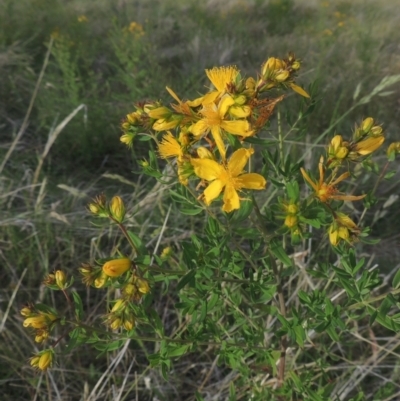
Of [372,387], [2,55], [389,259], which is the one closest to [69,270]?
[372,387]

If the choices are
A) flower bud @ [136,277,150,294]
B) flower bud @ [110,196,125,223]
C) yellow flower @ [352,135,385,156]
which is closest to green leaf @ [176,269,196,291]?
flower bud @ [136,277,150,294]

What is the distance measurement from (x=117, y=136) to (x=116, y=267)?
6.39ft

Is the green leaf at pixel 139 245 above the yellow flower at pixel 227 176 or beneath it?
beneath

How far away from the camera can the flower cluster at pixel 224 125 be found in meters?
0.81

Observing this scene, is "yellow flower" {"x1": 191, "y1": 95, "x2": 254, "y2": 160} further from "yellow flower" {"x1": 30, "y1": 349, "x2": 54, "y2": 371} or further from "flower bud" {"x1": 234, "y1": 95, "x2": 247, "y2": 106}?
"yellow flower" {"x1": 30, "y1": 349, "x2": 54, "y2": 371}

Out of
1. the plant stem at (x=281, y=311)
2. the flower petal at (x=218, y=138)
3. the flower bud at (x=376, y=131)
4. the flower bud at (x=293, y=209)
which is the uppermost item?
the flower petal at (x=218, y=138)

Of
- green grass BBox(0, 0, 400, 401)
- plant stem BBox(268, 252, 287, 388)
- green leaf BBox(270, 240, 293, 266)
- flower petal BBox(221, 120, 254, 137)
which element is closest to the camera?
flower petal BBox(221, 120, 254, 137)

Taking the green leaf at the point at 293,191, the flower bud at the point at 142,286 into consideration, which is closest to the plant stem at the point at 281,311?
the green leaf at the point at 293,191

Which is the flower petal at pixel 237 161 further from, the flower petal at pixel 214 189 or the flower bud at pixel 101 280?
the flower bud at pixel 101 280

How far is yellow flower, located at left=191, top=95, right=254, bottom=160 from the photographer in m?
0.80

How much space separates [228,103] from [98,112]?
1.92 metres

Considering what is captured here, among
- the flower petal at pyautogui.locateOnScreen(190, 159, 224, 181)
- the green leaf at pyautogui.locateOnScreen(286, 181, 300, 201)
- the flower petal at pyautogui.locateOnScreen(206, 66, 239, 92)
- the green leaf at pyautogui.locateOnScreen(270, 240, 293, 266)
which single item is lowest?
the green leaf at pyautogui.locateOnScreen(270, 240, 293, 266)

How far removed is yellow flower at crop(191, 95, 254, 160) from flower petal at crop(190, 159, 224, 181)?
25 millimetres

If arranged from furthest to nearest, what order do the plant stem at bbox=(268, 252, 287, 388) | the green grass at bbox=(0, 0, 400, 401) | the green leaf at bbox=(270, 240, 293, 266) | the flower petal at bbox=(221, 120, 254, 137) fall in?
1. the green grass at bbox=(0, 0, 400, 401)
2. the plant stem at bbox=(268, 252, 287, 388)
3. the green leaf at bbox=(270, 240, 293, 266)
4. the flower petal at bbox=(221, 120, 254, 137)
